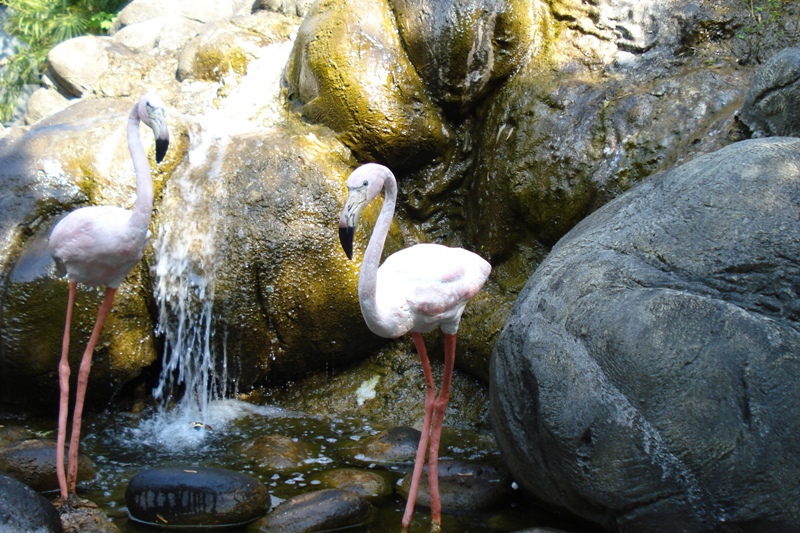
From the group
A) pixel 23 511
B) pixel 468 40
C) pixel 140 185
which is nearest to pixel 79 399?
pixel 23 511

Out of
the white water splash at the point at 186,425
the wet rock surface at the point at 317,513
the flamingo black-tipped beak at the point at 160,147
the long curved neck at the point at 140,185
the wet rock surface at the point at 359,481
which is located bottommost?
the white water splash at the point at 186,425

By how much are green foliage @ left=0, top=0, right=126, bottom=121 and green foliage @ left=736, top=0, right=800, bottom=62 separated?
9.07 metres

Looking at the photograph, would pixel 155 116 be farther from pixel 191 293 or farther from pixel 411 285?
pixel 411 285

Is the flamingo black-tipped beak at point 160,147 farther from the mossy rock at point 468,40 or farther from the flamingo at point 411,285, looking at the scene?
the mossy rock at point 468,40

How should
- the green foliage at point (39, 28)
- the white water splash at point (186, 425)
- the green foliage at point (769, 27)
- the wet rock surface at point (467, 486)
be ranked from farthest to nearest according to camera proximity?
the green foliage at point (39, 28) → the green foliage at point (769, 27) → the white water splash at point (186, 425) → the wet rock surface at point (467, 486)

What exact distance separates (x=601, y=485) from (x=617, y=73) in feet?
10.6

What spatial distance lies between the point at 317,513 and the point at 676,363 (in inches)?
62.3

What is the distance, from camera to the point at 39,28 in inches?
460

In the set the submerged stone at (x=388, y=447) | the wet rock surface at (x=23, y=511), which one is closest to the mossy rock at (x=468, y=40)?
the submerged stone at (x=388, y=447)

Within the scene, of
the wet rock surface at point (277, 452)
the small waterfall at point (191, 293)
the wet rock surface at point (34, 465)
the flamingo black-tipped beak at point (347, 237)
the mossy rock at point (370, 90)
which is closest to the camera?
the flamingo black-tipped beak at point (347, 237)

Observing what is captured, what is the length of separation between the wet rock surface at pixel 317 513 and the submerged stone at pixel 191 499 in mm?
120

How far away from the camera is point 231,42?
696 cm

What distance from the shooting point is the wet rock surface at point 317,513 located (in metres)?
3.14

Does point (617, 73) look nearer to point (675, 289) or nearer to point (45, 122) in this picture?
point (675, 289)
